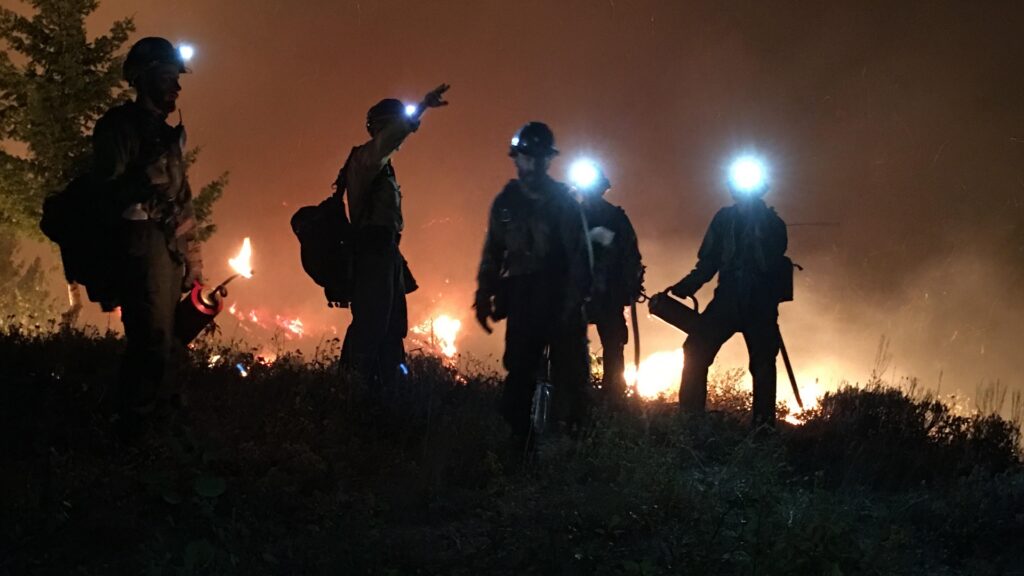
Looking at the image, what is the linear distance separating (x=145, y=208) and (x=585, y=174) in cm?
505

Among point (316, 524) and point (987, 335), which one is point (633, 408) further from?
point (987, 335)

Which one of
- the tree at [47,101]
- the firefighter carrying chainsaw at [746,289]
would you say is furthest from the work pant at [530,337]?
the tree at [47,101]

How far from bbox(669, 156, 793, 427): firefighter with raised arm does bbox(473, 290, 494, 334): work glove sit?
8.68 ft

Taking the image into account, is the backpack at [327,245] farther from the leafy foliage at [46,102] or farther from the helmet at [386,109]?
the leafy foliage at [46,102]

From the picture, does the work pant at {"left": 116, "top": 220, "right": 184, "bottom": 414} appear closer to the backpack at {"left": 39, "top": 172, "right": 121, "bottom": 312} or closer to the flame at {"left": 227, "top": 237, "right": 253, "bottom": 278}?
the backpack at {"left": 39, "top": 172, "right": 121, "bottom": 312}

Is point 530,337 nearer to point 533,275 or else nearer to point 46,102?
point 533,275

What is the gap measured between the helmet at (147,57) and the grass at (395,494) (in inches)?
78.6

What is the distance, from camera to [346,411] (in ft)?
17.9

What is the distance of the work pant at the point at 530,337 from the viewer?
5.30 meters

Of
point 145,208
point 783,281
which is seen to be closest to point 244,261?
point 145,208

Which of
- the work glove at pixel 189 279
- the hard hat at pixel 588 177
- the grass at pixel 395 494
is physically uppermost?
the hard hat at pixel 588 177

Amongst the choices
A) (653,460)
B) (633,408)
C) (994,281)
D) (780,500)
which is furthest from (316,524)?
(994,281)

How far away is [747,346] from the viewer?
7430 millimetres

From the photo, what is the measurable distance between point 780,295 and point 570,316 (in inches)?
119
